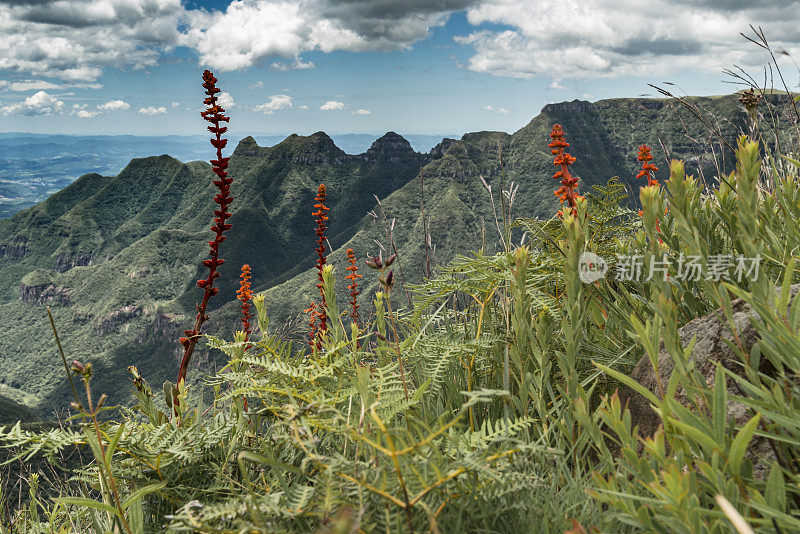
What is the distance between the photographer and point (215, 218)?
2273 millimetres

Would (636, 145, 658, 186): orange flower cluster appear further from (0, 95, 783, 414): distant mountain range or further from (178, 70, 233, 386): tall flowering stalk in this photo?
(0, 95, 783, 414): distant mountain range

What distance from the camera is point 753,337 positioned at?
49.4 inches

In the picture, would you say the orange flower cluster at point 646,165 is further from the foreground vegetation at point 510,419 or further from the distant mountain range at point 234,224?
the distant mountain range at point 234,224

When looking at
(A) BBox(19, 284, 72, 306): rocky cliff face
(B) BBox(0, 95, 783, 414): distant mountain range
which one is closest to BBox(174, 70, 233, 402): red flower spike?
(B) BBox(0, 95, 783, 414): distant mountain range

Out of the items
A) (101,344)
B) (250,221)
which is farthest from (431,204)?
(101,344)

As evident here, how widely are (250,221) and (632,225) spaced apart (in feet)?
515

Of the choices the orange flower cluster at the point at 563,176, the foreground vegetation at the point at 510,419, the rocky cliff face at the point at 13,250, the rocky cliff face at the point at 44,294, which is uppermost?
the orange flower cluster at the point at 563,176

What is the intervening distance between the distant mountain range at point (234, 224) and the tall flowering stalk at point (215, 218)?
241 feet

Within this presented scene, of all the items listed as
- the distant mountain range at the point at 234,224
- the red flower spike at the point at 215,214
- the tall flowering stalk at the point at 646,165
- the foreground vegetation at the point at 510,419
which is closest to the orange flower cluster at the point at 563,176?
the foreground vegetation at the point at 510,419

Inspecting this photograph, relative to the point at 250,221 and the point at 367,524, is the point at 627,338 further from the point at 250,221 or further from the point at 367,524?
the point at 250,221

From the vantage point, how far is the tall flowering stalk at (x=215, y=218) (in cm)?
188

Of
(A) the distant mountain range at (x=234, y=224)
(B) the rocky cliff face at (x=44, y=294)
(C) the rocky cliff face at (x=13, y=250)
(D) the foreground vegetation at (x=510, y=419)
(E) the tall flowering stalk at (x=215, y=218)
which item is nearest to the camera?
(D) the foreground vegetation at (x=510, y=419)

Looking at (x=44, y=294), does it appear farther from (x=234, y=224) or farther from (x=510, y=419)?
(x=510, y=419)

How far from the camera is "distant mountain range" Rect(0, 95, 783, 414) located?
101938mm
